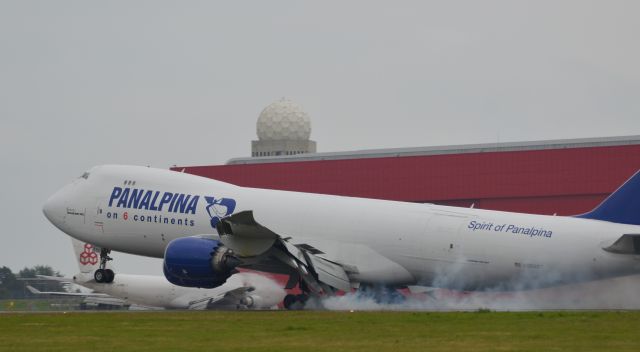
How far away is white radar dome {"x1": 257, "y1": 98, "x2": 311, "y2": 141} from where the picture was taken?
288 feet

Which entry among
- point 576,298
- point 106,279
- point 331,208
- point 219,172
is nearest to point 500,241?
point 576,298

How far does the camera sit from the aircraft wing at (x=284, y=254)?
131ft

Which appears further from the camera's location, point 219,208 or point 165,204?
point 165,204

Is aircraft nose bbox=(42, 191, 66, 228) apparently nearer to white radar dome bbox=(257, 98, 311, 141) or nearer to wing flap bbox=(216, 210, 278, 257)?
wing flap bbox=(216, 210, 278, 257)

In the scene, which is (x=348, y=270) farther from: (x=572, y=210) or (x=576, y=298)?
(x=572, y=210)

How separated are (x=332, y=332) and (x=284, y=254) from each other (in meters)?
13.1

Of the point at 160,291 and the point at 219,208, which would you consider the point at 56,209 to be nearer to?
the point at 219,208

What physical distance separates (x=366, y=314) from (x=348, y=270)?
8.06 m

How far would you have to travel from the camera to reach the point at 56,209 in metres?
49.8

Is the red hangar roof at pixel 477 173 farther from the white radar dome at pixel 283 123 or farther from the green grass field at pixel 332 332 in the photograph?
the green grass field at pixel 332 332

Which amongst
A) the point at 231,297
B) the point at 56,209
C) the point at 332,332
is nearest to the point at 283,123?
the point at 231,297

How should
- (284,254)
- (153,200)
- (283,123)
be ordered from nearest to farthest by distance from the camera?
(284,254) < (153,200) < (283,123)

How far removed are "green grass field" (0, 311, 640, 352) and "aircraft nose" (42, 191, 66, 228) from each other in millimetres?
13537

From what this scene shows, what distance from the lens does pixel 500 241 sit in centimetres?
4147
